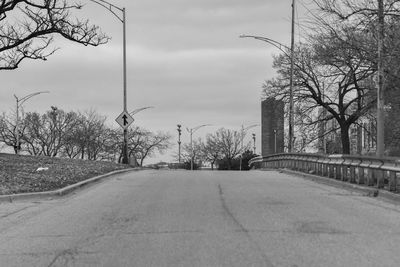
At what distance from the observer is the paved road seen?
7.65m

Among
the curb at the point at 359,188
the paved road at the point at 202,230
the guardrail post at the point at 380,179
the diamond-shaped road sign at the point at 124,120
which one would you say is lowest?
the paved road at the point at 202,230

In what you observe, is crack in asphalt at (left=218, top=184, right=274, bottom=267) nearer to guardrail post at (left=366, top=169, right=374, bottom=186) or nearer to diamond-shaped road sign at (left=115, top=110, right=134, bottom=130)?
guardrail post at (left=366, top=169, right=374, bottom=186)

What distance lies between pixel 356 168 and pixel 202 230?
32.0ft

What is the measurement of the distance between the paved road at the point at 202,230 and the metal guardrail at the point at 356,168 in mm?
977

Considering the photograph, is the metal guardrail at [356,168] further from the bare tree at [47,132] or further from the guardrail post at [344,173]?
the bare tree at [47,132]

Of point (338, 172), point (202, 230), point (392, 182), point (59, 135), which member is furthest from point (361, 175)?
point (59, 135)

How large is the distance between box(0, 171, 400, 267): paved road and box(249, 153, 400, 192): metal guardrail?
3.21ft

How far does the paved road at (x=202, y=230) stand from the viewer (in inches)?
301

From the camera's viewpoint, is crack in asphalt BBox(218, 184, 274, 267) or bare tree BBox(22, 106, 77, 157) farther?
bare tree BBox(22, 106, 77, 157)

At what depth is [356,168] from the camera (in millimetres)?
18047

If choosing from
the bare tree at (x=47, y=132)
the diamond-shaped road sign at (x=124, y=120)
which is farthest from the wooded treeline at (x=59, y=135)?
the diamond-shaped road sign at (x=124, y=120)

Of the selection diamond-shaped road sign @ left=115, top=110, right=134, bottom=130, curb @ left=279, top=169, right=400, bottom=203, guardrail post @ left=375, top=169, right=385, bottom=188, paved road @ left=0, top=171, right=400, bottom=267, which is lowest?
paved road @ left=0, top=171, right=400, bottom=267

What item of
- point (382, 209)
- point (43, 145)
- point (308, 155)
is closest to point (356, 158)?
point (382, 209)

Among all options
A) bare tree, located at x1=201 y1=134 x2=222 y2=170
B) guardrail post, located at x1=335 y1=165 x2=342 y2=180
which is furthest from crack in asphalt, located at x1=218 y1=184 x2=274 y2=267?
bare tree, located at x1=201 y1=134 x2=222 y2=170
